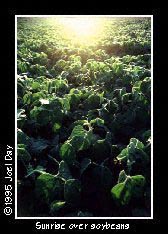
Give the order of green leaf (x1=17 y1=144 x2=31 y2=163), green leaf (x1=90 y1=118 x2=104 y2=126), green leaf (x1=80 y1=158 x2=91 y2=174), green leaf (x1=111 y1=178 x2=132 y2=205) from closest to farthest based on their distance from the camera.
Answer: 1. green leaf (x1=111 y1=178 x2=132 y2=205)
2. green leaf (x1=80 y1=158 x2=91 y2=174)
3. green leaf (x1=17 y1=144 x2=31 y2=163)
4. green leaf (x1=90 y1=118 x2=104 y2=126)

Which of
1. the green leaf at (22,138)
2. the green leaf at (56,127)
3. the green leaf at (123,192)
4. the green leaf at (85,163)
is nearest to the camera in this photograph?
the green leaf at (123,192)

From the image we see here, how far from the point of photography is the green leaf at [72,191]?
298 centimetres

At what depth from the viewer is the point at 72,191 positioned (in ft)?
9.83

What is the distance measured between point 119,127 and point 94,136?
43cm

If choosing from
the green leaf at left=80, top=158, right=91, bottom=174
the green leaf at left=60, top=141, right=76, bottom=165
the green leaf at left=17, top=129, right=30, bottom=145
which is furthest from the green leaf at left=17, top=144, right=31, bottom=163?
the green leaf at left=80, top=158, right=91, bottom=174

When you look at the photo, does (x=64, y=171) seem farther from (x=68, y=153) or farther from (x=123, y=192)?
(x=123, y=192)

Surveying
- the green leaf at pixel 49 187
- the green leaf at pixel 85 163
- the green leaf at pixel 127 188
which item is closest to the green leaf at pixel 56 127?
the green leaf at pixel 85 163

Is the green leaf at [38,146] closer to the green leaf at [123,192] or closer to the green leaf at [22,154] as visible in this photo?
the green leaf at [22,154]

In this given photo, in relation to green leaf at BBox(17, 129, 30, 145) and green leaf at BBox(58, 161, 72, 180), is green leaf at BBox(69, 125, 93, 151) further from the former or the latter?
green leaf at BBox(17, 129, 30, 145)

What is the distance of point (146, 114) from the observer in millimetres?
3959

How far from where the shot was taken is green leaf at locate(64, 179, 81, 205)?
298cm

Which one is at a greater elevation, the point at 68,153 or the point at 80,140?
the point at 80,140

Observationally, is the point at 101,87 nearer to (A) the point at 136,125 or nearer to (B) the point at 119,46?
(A) the point at 136,125

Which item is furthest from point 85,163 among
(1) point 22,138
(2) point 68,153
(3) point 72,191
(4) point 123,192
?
(1) point 22,138
